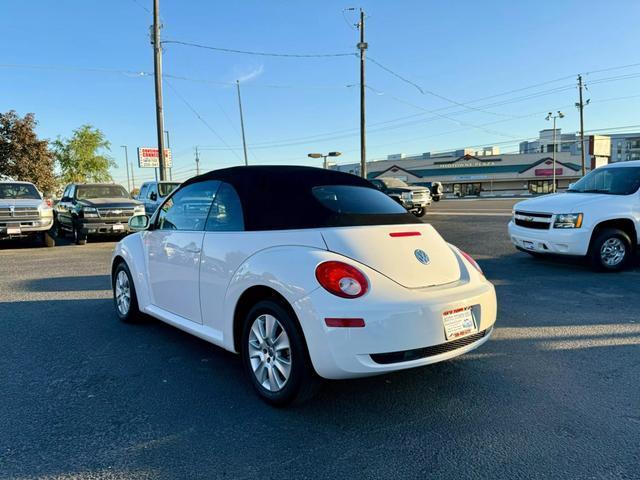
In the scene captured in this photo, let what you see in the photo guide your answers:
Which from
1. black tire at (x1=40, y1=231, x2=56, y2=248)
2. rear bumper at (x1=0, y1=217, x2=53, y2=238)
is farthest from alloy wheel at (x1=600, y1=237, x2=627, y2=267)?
black tire at (x1=40, y1=231, x2=56, y2=248)

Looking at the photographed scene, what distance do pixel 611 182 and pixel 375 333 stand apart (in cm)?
754

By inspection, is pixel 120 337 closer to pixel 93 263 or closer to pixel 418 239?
pixel 418 239

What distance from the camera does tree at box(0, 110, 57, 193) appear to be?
34906 mm

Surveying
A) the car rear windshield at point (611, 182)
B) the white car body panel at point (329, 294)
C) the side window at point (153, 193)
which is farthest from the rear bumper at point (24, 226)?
the car rear windshield at point (611, 182)

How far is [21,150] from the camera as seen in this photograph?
35219 millimetres

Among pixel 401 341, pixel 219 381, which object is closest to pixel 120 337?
pixel 219 381

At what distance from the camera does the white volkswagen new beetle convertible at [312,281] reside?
288 cm

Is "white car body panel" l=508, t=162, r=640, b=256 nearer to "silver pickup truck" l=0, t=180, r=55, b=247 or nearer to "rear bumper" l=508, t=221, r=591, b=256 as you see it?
"rear bumper" l=508, t=221, r=591, b=256

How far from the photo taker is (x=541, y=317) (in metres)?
5.31

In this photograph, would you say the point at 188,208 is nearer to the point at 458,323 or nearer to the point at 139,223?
the point at 139,223

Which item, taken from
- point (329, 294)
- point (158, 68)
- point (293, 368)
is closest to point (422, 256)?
point (329, 294)

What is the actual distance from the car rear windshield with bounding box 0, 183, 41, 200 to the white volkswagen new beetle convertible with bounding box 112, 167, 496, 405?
11.1 meters

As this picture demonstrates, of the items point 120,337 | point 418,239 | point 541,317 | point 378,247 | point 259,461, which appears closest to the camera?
point 259,461

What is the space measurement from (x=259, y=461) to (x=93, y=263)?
8392mm
